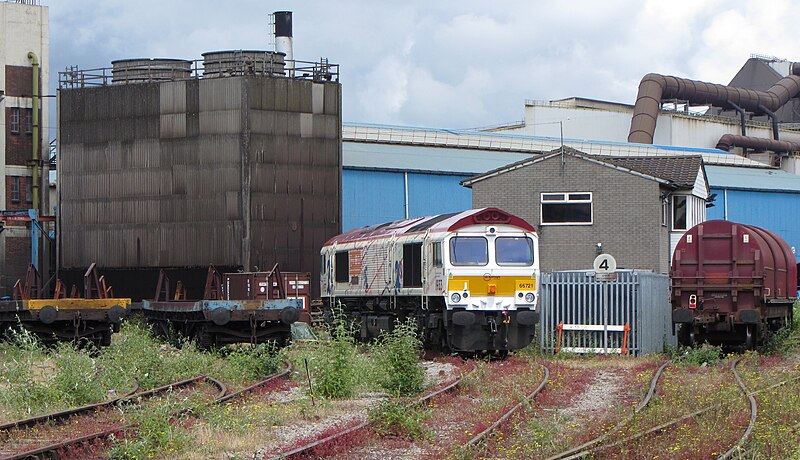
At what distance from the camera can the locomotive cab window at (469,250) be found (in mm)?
23141

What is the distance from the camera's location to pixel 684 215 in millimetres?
36062

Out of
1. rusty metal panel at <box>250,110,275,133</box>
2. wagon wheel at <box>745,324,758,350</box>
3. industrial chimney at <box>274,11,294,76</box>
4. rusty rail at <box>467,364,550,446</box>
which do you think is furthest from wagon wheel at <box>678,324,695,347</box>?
industrial chimney at <box>274,11,294,76</box>

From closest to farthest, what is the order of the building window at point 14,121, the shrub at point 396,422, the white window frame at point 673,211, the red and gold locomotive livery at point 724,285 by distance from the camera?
the shrub at point 396,422 < the red and gold locomotive livery at point 724,285 < the white window frame at point 673,211 < the building window at point 14,121

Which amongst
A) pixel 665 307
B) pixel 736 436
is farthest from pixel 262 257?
pixel 736 436

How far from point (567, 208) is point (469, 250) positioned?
12958 mm

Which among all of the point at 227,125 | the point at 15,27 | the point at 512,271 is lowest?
the point at 512,271

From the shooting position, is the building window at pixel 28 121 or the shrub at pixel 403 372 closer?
the shrub at pixel 403 372

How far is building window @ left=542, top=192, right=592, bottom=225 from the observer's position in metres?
35.2

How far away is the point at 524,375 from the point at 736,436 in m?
7.20

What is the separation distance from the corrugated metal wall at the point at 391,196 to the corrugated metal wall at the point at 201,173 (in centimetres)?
374

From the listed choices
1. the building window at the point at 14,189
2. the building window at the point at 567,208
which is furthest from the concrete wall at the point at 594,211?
the building window at the point at 14,189

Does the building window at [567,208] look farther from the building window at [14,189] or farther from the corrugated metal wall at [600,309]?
the building window at [14,189]

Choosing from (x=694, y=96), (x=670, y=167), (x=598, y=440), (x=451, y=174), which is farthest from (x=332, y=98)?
(x=694, y=96)

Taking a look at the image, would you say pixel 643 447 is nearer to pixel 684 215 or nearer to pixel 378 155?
pixel 684 215
